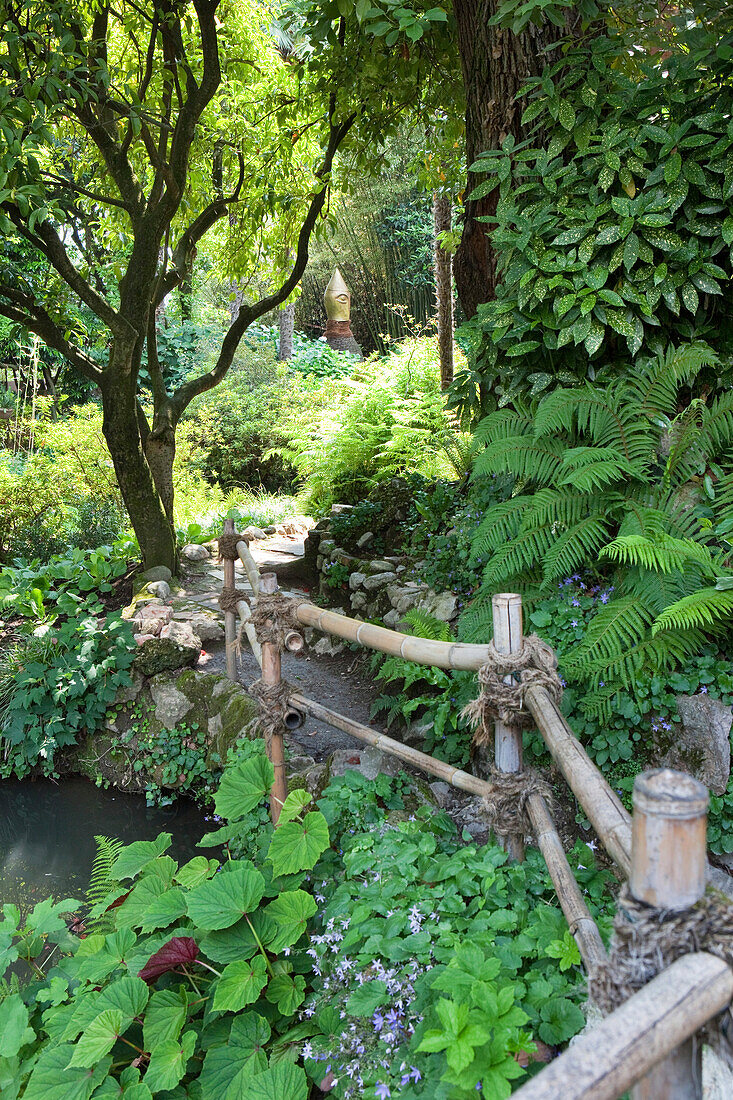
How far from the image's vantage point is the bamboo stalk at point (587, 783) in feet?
4.11

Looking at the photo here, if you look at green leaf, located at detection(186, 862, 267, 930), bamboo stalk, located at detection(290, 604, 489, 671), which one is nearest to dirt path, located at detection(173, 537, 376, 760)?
bamboo stalk, located at detection(290, 604, 489, 671)

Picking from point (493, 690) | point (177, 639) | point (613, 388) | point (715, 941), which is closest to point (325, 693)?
point (177, 639)

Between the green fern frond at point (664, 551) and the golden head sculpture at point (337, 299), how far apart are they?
12460 millimetres

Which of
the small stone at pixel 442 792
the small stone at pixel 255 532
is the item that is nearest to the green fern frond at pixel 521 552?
the small stone at pixel 442 792

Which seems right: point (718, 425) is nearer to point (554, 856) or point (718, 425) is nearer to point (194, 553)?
point (554, 856)

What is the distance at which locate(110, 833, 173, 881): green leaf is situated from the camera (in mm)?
2340

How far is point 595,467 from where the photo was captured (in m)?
2.59

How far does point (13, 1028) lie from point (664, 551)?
237 cm

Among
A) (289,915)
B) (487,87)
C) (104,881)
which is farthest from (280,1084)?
(487,87)

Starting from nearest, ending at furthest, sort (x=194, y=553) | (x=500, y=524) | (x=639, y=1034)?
1. (x=639, y=1034)
2. (x=500, y=524)
3. (x=194, y=553)

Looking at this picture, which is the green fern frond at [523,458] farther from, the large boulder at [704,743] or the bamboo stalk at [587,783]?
the bamboo stalk at [587,783]

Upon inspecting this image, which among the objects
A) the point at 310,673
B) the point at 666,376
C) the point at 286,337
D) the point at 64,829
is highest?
the point at 286,337

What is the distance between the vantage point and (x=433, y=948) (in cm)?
164

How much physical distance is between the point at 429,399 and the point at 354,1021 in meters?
5.90
